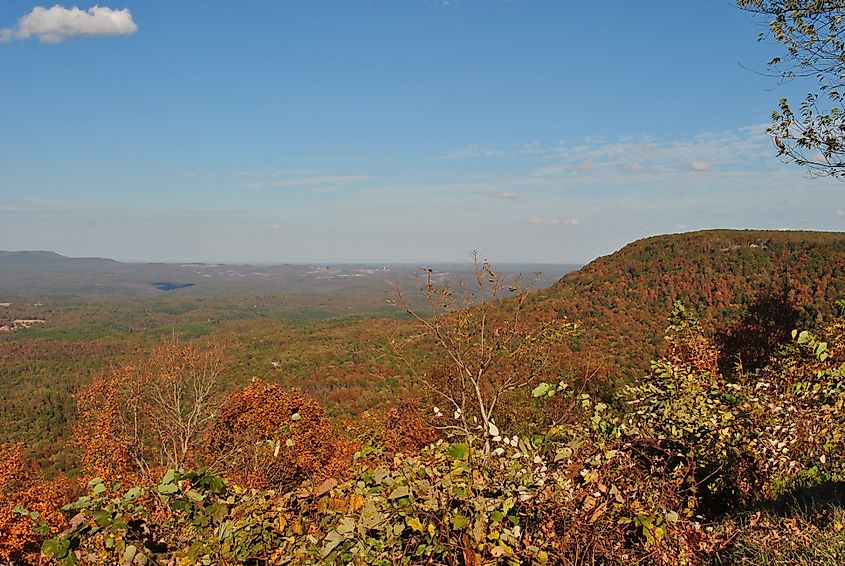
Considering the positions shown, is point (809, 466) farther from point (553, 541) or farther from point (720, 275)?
point (720, 275)

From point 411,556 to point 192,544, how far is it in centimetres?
155

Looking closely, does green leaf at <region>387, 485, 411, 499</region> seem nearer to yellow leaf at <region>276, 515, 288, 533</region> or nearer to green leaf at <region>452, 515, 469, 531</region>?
green leaf at <region>452, 515, 469, 531</region>

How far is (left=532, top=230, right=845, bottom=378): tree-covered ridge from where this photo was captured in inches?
1610

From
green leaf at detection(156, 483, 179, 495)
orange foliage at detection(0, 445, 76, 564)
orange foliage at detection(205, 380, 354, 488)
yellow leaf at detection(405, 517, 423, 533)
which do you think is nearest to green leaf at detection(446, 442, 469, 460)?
yellow leaf at detection(405, 517, 423, 533)

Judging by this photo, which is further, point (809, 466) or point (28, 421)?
point (28, 421)

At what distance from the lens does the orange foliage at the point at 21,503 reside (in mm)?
24938

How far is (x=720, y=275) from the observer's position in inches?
2084

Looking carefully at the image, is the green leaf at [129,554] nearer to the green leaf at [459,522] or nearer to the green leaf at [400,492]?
the green leaf at [400,492]

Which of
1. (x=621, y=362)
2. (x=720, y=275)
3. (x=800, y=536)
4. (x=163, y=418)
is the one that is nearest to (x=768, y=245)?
(x=720, y=275)

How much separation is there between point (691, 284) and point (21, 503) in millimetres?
54238

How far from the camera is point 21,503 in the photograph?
24.6 metres

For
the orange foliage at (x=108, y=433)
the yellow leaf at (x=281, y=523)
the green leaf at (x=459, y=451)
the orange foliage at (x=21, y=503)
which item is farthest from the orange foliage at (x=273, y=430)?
the green leaf at (x=459, y=451)

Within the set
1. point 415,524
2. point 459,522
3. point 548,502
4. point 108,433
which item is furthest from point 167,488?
point 108,433

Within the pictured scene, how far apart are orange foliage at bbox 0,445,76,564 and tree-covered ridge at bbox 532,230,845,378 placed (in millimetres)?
30935
